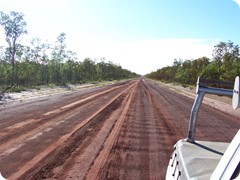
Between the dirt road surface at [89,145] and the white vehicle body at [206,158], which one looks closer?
the white vehicle body at [206,158]

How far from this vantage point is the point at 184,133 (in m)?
9.84

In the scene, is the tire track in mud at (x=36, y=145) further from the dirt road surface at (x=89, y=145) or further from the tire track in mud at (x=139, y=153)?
the tire track in mud at (x=139, y=153)

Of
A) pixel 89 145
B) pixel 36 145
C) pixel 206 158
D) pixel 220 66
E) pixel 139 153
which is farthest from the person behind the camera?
pixel 220 66

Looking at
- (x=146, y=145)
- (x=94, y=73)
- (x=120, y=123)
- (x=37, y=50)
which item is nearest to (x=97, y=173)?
(x=146, y=145)

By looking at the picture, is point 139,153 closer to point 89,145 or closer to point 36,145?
point 89,145

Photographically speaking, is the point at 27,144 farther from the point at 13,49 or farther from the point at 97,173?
the point at 13,49

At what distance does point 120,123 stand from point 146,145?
11.3ft

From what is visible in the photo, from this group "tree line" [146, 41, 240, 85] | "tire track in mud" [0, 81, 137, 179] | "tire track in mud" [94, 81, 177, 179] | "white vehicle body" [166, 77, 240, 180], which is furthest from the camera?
"tree line" [146, 41, 240, 85]

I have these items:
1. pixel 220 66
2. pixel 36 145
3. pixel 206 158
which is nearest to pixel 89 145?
pixel 36 145

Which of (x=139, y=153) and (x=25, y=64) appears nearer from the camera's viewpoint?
(x=139, y=153)

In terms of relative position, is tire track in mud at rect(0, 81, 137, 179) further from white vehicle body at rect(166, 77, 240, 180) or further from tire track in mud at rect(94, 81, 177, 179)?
white vehicle body at rect(166, 77, 240, 180)

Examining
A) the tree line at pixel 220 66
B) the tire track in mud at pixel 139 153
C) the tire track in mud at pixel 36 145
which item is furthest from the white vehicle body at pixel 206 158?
the tree line at pixel 220 66

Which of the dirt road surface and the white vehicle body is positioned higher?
the white vehicle body

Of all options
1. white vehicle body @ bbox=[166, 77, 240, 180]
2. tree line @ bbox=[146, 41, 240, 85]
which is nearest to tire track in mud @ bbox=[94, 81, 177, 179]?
white vehicle body @ bbox=[166, 77, 240, 180]
